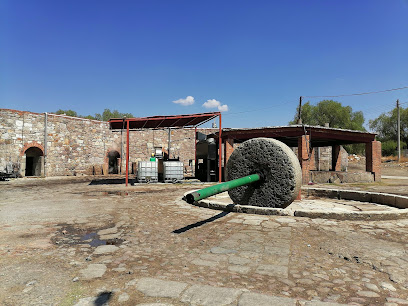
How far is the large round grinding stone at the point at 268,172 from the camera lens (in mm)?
4781

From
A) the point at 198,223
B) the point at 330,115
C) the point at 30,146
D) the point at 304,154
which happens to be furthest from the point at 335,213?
the point at 330,115

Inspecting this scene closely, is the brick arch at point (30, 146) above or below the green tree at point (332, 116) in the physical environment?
below

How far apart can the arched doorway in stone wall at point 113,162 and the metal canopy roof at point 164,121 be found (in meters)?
6.54

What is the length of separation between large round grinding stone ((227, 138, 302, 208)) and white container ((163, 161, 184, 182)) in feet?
26.4

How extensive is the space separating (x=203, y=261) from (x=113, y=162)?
20.2 m

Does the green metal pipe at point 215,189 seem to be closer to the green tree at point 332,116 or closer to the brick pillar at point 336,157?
the brick pillar at point 336,157

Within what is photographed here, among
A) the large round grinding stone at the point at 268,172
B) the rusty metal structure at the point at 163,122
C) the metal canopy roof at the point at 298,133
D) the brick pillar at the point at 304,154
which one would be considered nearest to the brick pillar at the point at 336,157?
the metal canopy roof at the point at 298,133

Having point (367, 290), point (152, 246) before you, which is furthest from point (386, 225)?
point (152, 246)

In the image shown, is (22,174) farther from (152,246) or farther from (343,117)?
(343,117)

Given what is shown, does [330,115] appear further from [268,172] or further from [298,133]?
[268,172]

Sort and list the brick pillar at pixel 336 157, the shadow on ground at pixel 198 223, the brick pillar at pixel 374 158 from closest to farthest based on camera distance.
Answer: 1. the shadow on ground at pixel 198 223
2. the brick pillar at pixel 374 158
3. the brick pillar at pixel 336 157

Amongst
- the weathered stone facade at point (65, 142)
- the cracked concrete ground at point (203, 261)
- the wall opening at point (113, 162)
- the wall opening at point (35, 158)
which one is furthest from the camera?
the wall opening at point (113, 162)

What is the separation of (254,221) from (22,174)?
643 inches

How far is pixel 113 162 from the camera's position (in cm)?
2139
